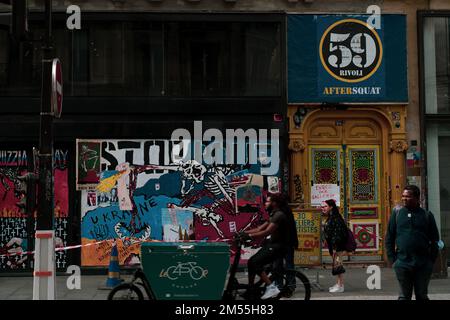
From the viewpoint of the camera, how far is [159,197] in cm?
1434

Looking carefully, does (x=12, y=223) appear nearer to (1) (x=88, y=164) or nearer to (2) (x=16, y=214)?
(2) (x=16, y=214)

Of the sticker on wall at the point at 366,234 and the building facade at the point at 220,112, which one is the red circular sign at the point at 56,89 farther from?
the sticker on wall at the point at 366,234

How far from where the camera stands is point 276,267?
33.9ft

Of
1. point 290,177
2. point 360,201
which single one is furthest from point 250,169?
point 360,201

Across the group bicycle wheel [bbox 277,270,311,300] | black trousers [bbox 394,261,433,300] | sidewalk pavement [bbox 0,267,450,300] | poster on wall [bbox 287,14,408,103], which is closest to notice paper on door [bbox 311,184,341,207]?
sidewalk pavement [bbox 0,267,450,300]

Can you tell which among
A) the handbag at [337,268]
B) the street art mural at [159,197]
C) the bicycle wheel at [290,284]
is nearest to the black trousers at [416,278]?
the bicycle wheel at [290,284]

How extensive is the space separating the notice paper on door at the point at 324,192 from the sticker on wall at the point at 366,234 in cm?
73

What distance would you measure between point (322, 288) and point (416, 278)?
408 centimetres

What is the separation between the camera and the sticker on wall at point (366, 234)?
1474cm

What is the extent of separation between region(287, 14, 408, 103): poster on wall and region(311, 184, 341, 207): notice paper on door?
193 centimetres

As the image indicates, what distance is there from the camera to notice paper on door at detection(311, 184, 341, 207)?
14711 mm

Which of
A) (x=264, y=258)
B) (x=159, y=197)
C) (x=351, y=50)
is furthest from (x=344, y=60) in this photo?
(x=264, y=258)

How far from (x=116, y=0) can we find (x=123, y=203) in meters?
4.58
